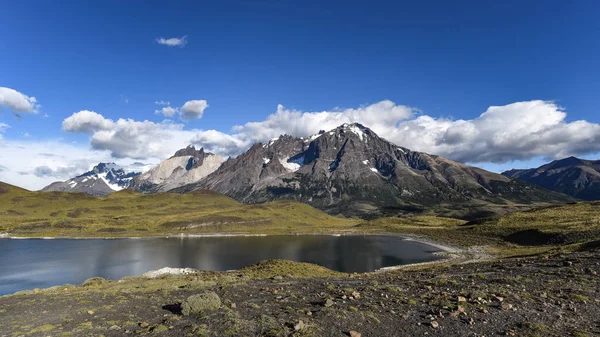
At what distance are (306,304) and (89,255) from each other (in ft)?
405

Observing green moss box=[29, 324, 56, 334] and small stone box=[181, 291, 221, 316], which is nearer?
green moss box=[29, 324, 56, 334]

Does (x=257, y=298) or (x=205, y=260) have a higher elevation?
(x=257, y=298)

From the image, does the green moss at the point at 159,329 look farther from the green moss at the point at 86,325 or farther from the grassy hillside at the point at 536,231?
the grassy hillside at the point at 536,231

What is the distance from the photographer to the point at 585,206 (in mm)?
145250

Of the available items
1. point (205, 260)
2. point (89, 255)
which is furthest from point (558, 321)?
point (89, 255)

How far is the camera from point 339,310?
76.3 ft

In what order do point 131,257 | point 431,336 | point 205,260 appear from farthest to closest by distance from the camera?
1. point 131,257
2. point 205,260
3. point 431,336

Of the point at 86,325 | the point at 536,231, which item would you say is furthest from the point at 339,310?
the point at 536,231

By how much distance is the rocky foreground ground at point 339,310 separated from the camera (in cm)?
1972

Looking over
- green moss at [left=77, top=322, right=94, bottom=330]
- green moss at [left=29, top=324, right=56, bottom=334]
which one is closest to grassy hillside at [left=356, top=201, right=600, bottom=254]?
green moss at [left=77, top=322, right=94, bottom=330]

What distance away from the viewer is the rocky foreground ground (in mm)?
19719

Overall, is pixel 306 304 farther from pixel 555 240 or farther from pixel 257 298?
pixel 555 240

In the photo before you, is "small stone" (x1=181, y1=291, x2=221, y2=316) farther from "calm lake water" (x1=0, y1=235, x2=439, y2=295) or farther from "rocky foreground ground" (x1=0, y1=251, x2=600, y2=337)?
"calm lake water" (x1=0, y1=235, x2=439, y2=295)

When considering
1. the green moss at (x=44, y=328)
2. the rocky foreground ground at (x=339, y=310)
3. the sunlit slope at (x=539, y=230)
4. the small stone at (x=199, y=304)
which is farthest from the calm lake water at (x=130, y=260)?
the small stone at (x=199, y=304)
